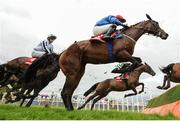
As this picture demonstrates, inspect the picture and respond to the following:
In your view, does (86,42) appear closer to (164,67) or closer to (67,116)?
(67,116)

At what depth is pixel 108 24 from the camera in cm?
1045

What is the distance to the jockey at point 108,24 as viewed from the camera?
1030 centimetres

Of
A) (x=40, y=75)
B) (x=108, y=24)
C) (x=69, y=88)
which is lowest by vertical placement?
(x=69, y=88)

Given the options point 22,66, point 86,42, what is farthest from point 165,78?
point 86,42

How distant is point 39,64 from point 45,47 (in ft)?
2.64

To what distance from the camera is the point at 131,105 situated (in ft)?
99.5

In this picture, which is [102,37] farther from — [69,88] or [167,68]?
[167,68]

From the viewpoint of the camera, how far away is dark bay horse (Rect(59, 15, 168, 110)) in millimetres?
9789

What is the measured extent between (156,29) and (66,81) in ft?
9.62

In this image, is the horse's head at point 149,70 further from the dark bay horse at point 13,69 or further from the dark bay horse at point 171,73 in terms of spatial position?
the dark bay horse at point 13,69

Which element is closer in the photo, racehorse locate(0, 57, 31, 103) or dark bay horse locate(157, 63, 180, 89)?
racehorse locate(0, 57, 31, 103)

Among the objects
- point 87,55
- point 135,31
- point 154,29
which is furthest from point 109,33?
point 154,29

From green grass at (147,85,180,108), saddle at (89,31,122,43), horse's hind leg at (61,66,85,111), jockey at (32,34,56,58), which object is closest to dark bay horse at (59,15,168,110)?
horse's hind leg at (61,66,85,111)

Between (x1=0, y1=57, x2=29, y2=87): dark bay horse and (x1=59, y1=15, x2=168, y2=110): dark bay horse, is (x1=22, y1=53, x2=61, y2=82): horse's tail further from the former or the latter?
(x1=59, y1=15, x2=168, y2=110): dark bay horse
